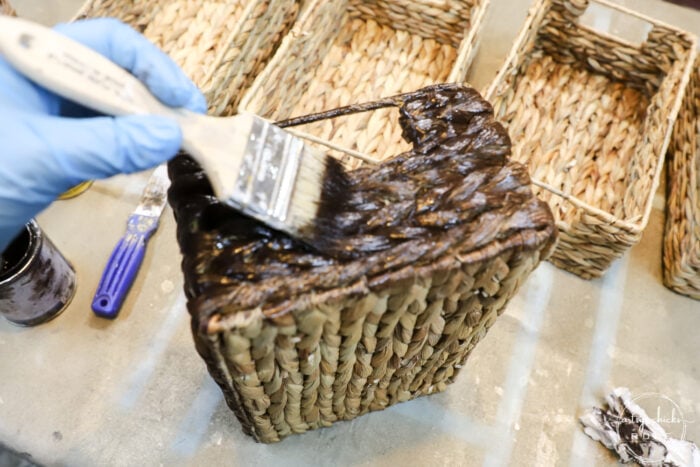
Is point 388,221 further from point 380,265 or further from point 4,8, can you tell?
point 4,8

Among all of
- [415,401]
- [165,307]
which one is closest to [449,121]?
[415,401]

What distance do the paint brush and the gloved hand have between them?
0.03 m

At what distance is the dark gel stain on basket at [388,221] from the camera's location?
61cm

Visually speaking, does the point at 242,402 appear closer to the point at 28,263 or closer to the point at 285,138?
the point at 285,138

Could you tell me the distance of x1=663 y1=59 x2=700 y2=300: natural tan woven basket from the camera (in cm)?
119

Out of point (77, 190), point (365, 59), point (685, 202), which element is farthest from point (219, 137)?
point (685, 202)

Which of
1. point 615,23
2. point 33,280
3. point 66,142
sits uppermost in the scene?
point 615,23

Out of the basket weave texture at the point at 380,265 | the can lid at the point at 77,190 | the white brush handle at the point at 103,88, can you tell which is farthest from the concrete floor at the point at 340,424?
the white brush handle at the point at 103,88

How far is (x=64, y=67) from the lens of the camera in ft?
1.85

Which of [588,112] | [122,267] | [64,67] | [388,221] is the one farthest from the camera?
[588,112]

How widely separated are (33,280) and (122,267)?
169 mm

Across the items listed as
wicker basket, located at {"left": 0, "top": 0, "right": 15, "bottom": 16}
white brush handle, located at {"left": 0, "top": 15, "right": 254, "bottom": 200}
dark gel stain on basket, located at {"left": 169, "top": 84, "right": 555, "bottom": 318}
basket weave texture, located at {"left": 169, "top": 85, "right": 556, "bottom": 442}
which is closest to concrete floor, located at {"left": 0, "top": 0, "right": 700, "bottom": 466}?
basket weave texture, located at {"left": 169, "top": 85, "right": 556, "bottom": 442}

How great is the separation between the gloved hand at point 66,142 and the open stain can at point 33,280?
33cm

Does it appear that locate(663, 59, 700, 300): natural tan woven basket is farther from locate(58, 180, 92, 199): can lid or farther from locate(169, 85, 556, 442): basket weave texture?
locate(58, 180, 92, 199): can lid
